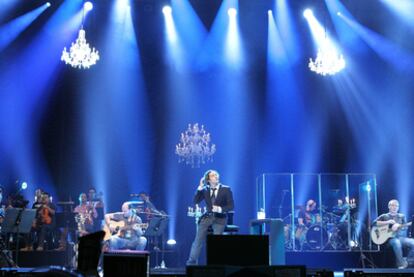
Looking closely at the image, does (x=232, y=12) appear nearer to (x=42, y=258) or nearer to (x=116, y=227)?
(x=116, y=227)

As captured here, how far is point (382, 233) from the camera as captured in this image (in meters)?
12.4

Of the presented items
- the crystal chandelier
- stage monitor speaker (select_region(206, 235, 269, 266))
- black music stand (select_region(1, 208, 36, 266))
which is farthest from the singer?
the crystal chandelier

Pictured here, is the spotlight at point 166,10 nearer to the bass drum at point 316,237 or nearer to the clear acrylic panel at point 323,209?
the clear acrylic panel at point 323,209

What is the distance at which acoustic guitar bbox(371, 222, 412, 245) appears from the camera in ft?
40.3

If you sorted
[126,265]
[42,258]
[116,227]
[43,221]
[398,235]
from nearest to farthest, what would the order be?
[126,265] → [398,235] → [116,227] → [42,258] → [43,221]

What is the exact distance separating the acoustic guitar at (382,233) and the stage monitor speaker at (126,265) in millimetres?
8703

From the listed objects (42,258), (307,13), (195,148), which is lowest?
(42,258)

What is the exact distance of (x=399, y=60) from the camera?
1598 cm

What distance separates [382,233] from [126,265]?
29.0 feet

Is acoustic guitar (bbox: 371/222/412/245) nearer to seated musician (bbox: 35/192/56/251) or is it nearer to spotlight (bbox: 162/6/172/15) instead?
seated musician (bbox: 35/192/56/251)

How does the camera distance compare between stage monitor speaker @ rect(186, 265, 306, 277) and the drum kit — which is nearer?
stage monitor speaker @ rect(186, 265, 306, 277)

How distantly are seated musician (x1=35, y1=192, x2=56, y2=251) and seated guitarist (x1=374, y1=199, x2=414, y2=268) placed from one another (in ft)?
26.0

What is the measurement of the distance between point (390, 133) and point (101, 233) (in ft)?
41.7

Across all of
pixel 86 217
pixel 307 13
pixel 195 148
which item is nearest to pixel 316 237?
pixel 195 148
